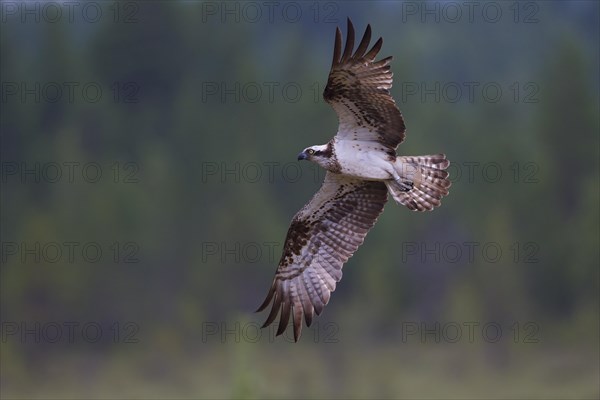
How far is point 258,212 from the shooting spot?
28.1m

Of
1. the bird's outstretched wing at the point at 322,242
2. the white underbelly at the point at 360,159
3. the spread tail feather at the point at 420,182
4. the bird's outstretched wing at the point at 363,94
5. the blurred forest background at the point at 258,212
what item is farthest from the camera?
the blurred forest background at the point at 258,212

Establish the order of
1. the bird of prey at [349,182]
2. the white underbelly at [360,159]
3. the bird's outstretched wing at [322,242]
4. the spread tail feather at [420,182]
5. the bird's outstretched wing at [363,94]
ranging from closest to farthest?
the bird's outstretched wing at [363,94] → the bird of prey at [349,182] → the white underbelly at [360,159] → the spread tail feather at [420,182] → the bird's outstretched wing at [322,242]

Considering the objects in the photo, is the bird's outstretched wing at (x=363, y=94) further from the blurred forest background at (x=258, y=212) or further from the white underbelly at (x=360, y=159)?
the blurred forest background at (x=258, y=212)

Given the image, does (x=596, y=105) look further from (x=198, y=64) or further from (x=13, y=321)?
(x=13, y=321)

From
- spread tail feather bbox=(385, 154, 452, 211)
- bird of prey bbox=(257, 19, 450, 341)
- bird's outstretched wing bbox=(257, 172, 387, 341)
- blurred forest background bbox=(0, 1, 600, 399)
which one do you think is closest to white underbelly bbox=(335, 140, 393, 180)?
bird of prey bbox=(257, 19, 450, 341)

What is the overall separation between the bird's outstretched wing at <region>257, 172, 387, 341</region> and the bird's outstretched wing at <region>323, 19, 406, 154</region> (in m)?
0.85

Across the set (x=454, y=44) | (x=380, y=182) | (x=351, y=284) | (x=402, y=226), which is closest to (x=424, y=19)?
(x=454, y=44)

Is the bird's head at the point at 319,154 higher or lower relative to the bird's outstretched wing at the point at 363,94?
lower

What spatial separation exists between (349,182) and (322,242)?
64 cm

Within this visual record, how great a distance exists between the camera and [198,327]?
25703 mm

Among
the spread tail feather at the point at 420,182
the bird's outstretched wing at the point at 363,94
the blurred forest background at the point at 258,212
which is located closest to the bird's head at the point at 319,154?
the bird's outstretched wing at the point at 363,94

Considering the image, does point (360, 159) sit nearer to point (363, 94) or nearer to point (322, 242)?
point (363, 94)

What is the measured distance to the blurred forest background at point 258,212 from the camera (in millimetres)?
23344

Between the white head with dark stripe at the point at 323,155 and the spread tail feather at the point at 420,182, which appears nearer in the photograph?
the white head with dark stripe at the point at 323,155
